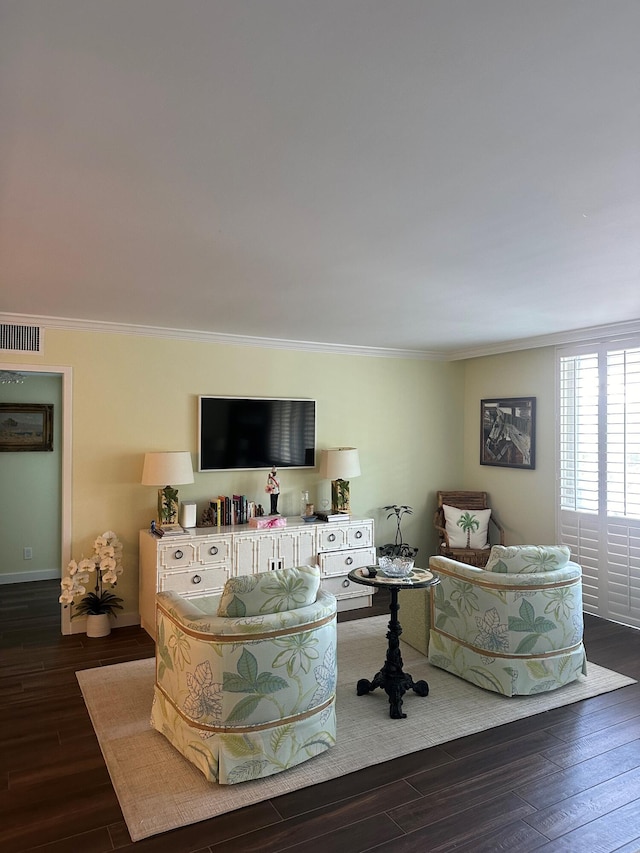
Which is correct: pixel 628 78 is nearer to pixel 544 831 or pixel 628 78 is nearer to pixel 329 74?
pixel 329 74

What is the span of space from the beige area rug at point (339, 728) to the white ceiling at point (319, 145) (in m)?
2.60

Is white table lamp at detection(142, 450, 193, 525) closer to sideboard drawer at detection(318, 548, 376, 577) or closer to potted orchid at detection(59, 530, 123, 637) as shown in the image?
potted orchid at detection(59, 530, 123, 637)

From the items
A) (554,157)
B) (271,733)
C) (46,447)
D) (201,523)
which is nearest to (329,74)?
(554,157)

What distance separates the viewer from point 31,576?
653 cm

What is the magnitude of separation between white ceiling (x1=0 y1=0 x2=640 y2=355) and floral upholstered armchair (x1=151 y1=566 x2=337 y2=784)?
1778mm

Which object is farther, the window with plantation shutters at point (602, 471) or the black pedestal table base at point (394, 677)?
the window with plantation shutters at point (602, 471)

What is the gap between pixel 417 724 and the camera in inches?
132

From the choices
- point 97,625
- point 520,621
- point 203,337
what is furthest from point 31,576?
point 520,621

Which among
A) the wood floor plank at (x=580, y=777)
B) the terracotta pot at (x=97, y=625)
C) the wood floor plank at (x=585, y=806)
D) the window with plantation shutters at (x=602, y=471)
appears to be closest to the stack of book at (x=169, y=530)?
the terracotta pot at (x=97, y=625)

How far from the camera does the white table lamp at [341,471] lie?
566 cm

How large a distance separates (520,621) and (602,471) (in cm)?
224

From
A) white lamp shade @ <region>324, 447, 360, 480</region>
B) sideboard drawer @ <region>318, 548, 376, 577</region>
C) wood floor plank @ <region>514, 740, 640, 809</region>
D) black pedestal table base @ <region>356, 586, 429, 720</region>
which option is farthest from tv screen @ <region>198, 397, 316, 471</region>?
wood floor plank @ <region>514, 740, 640, 809</region>

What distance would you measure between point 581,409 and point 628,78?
14.5ft

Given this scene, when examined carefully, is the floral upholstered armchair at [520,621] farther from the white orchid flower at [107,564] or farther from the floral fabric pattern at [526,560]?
the white orchid flower at [107,564]
